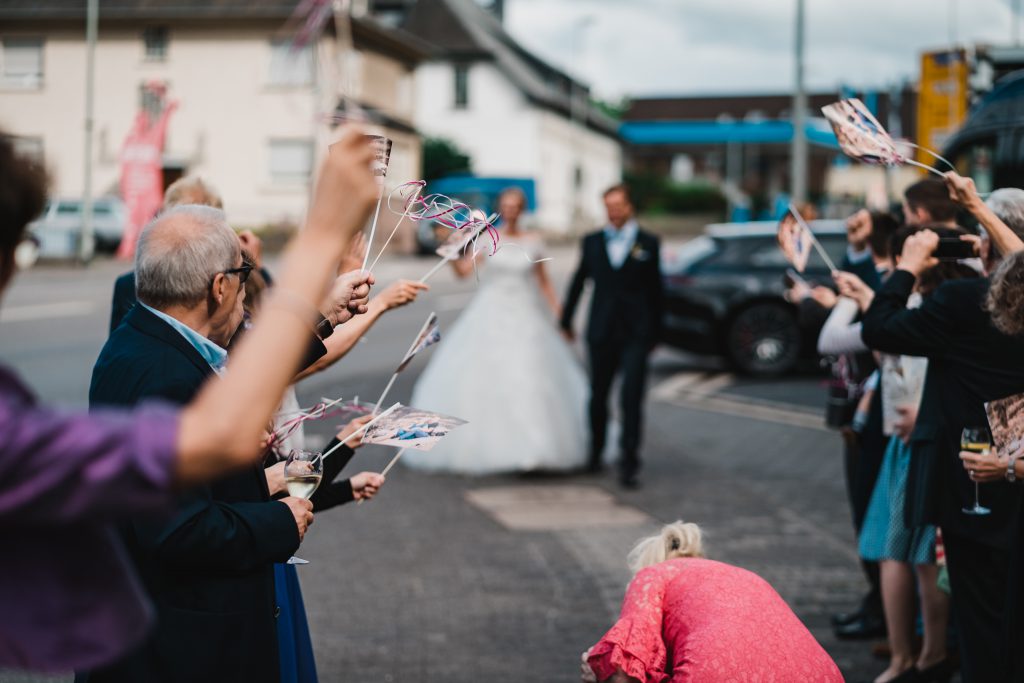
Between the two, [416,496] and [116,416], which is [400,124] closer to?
[416,496]

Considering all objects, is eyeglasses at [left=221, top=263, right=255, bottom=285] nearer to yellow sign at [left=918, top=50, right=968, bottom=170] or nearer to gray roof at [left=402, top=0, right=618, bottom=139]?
yellow sign at [left=918, top=50, right=968, bottom=170]

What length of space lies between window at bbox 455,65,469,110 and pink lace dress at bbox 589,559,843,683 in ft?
191

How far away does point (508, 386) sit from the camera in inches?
389

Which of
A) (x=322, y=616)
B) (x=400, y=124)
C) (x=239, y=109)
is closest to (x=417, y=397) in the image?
(x=322, y=616)

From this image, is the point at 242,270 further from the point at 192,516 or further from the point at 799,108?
the point at 799,108

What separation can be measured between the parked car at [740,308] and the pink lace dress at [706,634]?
12209 mm

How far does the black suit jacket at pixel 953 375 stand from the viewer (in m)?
4.11

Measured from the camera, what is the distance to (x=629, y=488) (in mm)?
9133

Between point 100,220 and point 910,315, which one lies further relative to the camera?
point 100,220

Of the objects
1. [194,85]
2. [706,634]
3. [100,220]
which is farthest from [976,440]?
[194,85]

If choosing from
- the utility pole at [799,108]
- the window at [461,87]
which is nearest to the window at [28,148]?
the utility pole at [799,108]

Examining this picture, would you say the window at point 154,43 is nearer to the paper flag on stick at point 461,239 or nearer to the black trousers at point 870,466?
the black trousers at point 870,466

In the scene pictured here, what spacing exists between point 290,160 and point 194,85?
466 centimetres

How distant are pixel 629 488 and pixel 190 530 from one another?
6.76m
